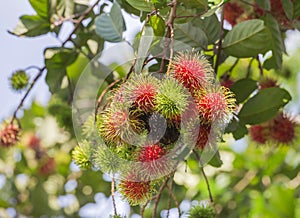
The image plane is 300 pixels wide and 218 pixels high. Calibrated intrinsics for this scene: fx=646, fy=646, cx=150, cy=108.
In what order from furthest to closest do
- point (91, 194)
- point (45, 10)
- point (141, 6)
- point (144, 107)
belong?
point (91, 194), point (45, 10), point (141, 6), point (144, 107)

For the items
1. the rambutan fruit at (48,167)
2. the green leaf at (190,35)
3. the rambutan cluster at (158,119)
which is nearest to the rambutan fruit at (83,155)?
the rambutan cluster at (158,119)

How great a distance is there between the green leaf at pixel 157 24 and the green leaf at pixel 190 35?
13 centimetres

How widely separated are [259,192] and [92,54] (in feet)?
2.50

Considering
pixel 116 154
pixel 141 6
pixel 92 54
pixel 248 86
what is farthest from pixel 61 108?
pixel 116 154

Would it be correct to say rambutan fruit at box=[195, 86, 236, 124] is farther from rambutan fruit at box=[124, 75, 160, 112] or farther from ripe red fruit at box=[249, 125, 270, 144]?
ripe red fruit at box=[249, 125, 270, 144]

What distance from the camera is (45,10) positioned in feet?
4.86

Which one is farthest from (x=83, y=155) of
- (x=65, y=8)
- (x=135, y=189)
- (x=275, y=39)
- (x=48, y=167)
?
(x=48, y=167)

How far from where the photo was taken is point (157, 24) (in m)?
1.04

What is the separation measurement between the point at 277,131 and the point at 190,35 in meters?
0.37

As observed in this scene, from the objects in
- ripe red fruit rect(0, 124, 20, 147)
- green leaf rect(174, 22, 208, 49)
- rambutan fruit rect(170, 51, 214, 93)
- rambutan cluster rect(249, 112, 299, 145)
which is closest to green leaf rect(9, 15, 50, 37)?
ripe red fruit rect(0, 124, 20, 147)

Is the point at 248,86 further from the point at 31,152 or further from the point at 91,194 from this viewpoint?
the point at 31,152

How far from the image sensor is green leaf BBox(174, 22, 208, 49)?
1.18 m

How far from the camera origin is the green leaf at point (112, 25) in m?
1.25

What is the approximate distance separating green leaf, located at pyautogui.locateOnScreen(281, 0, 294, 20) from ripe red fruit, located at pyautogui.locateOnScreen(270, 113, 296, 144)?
24 centimetres
